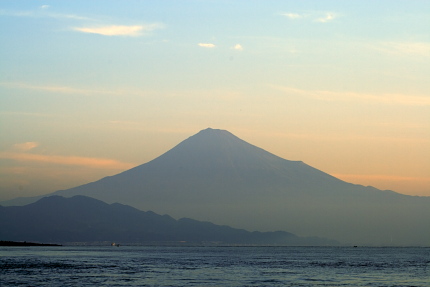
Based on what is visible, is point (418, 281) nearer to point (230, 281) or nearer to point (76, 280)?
point (230, 281)

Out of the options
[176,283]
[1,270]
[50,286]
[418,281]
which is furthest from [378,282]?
[1,270]

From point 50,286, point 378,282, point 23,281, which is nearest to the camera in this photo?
point 50,286

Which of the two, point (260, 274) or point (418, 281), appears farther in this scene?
point (260, 274)

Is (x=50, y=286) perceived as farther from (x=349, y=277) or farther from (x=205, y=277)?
(x=349, y=277)

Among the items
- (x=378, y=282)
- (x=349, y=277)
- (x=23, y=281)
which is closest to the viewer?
(x=23, y=281)

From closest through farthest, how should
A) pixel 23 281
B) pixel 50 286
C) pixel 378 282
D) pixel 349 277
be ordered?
pixel 50 286, pixel 23 281, pixel 378 282, pixel 349 277

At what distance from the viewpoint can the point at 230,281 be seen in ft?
244

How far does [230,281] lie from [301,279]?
864cm

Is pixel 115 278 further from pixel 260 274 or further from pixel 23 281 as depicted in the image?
pixel 260 274

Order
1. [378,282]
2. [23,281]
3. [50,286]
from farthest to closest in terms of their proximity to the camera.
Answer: [378,282] → [23,281] → [50,286]

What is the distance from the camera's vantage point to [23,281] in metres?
70.4

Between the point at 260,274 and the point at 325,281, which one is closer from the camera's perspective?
the point at 325,281

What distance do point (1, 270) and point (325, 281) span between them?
37.7 m

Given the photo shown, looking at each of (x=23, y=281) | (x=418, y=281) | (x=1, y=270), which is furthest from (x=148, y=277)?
(x=418, y=281)
